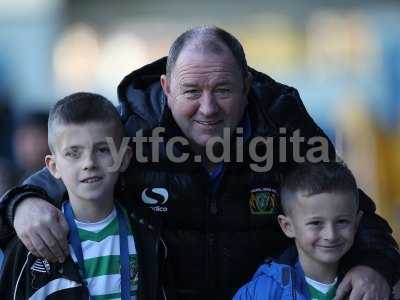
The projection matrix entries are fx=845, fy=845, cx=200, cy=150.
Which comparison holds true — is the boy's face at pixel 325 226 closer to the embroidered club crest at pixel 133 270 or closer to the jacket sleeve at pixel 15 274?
the embroidered club crest at pixel 133 270

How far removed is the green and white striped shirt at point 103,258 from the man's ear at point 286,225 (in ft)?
1.94

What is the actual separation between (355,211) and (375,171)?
401 cm

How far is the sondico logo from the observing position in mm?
3299

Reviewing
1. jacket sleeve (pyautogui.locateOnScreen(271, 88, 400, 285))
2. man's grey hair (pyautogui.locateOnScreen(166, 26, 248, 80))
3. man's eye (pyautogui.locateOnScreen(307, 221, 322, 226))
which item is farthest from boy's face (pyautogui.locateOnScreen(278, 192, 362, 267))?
man's grey hair (pyautogui.locateOnScreen(166, 26, 248, 80))

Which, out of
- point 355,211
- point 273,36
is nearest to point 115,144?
point 355,211

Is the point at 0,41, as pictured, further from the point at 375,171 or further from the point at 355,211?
the point at 355,211

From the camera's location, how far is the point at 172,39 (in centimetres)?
1166

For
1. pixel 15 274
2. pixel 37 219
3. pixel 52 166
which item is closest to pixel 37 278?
pixel 15 274

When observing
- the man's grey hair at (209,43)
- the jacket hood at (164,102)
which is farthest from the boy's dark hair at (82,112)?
the man's grey hair at (209,43)

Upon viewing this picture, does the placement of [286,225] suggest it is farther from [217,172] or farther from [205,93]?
[205,93]

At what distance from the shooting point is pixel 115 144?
3125 mm

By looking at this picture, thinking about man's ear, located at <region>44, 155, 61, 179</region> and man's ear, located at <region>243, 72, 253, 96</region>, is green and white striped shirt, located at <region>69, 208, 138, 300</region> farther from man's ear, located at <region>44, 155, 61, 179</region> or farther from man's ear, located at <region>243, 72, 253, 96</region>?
man's ear, located at <region>243, 72, 253, 96</region>

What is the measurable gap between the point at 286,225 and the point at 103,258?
726 mm

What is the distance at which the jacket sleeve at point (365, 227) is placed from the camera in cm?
319
